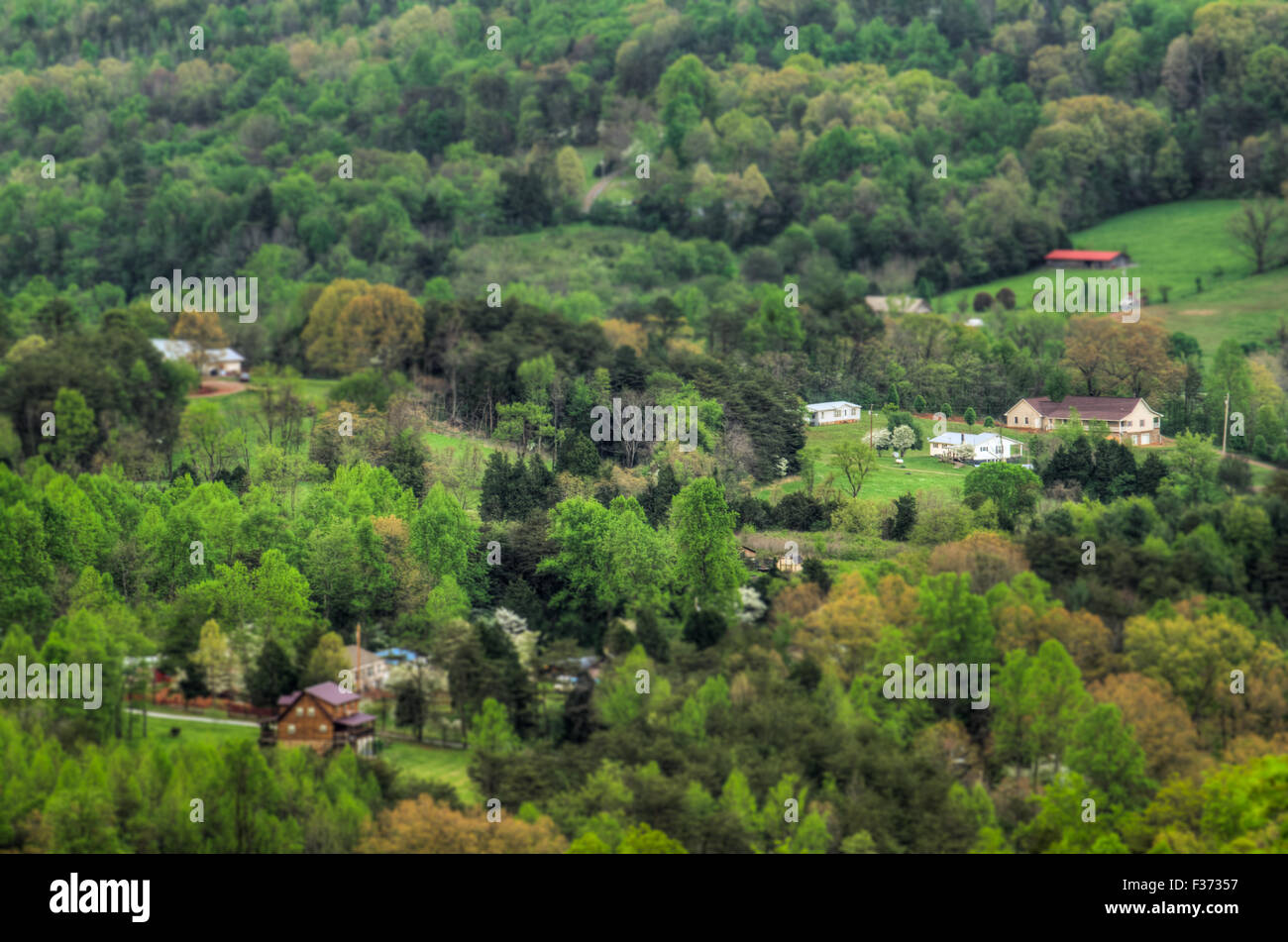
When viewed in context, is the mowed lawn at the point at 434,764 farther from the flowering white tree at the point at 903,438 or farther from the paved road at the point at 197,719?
the flowering white tree at the point at 903,438

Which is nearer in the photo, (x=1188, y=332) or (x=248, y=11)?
(x=1188, y=332)

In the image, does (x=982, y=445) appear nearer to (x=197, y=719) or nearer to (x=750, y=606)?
(x=750, y=606)

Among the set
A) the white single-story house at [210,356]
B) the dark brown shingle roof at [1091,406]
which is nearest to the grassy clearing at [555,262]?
the white single-story house at [210,356]

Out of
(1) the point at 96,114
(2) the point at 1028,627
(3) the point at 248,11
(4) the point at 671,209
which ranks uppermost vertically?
(3) the point at 248,11

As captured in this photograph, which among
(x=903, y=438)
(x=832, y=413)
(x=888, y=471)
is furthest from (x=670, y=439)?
(x=903, y=438)

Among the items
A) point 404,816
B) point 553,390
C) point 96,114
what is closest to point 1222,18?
point 553,390

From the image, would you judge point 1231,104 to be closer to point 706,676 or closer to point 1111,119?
point 1111,119
